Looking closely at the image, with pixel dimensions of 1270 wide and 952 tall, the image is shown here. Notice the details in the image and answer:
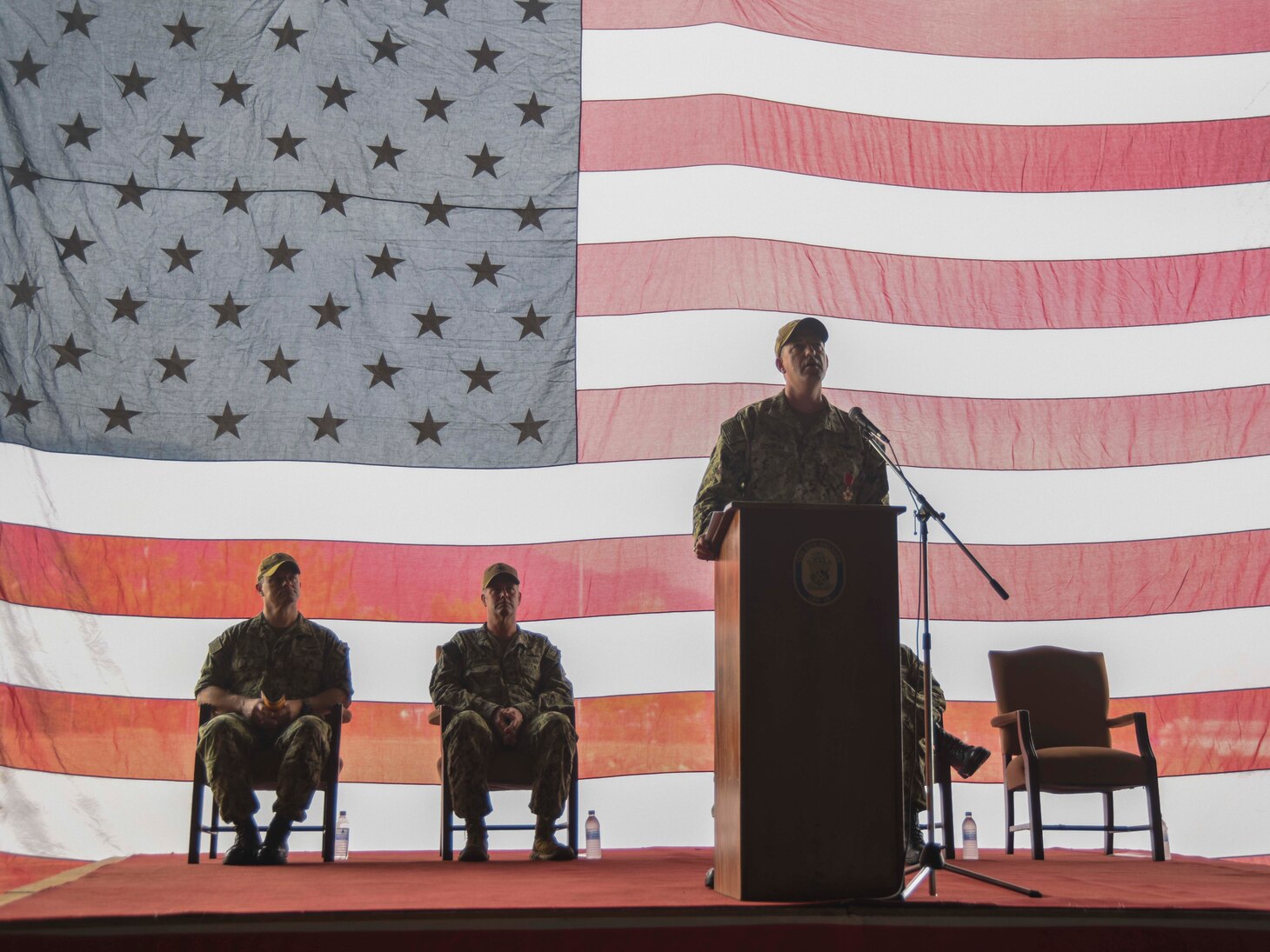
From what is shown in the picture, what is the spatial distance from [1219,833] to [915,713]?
1908mm

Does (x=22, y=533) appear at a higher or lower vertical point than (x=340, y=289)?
lower

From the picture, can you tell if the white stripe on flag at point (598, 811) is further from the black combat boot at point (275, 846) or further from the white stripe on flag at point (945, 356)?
the white stripe on flag at point (945, 356)

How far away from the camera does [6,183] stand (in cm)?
464

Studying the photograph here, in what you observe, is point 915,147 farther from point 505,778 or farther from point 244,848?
point 244,848

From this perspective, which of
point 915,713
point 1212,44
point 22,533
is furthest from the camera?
point 1212,44

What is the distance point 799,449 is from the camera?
3.44 m

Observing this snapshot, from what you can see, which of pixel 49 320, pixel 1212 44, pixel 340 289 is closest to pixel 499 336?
pixel 340 289

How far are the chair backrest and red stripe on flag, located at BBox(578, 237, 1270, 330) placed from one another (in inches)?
55.7

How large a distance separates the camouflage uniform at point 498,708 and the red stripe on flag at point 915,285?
1464 millimetres

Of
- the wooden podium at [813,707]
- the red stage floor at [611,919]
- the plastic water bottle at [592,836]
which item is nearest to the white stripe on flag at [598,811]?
the plastic water bottle at [592,836]

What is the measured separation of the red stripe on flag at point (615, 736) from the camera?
4.55 meters

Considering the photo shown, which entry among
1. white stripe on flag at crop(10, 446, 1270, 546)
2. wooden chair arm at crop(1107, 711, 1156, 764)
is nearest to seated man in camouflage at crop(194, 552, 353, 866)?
white stripe on flag at crop(10, 446, 1270, 546)

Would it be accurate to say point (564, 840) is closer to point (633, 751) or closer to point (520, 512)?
point (633, 751)

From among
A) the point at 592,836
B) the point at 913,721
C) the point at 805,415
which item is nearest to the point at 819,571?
the point at 805,415
